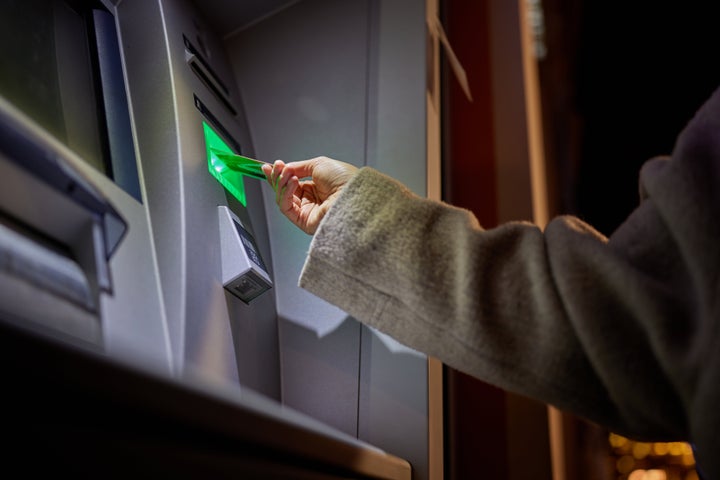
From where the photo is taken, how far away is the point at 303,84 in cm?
86

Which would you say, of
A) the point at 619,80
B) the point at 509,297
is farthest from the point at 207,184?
the point at 619,80

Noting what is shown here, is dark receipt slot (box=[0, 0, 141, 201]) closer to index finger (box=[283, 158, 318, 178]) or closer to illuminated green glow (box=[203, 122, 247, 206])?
illuminated green glow (box=[203, 122, 247, 206])

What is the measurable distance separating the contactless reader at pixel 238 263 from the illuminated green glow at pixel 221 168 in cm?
5

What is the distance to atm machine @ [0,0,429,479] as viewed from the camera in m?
0.40

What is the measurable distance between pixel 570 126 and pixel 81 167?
374 cm

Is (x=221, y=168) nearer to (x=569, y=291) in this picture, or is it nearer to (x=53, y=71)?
(x=53, y=71)

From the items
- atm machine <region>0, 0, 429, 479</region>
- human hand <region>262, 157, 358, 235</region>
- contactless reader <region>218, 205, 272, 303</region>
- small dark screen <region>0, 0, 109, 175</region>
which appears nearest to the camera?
atm machine <region>0, 0, 429, 479</region>

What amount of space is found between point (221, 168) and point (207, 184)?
58 mm

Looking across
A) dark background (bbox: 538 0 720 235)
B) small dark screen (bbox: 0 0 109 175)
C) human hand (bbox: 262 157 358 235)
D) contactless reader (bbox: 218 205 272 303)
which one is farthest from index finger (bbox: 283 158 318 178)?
dark background (bbox: 538 0 720 235)

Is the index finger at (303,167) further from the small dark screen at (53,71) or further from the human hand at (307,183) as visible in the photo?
the small dark screen at (53,71)

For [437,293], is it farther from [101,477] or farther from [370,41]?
[370,41]

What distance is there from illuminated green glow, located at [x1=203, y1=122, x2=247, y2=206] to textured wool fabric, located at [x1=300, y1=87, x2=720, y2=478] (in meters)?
0.15

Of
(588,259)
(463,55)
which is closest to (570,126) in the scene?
(463,55)

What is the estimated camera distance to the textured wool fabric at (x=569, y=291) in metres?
0.50
